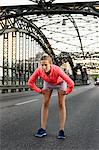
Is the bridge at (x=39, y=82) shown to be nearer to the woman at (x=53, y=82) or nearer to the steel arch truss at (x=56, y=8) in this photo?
the steel arch truss at (x=56, y=8)

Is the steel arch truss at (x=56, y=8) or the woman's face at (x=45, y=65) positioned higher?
the steel arch truss at (x=56, y=8)

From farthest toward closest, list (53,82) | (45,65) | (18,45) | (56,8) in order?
(18,45) → (56,8) → (53,82) → (45,65)

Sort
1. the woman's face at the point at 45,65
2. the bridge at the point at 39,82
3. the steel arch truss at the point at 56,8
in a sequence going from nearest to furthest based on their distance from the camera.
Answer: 1. the woman's face at the point at 45,65
2. the bridge at the point at 39,82
3. the steel arch truss at the point at 56,8

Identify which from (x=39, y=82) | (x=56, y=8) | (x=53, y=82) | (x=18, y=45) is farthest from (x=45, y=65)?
(x=39, y=82)

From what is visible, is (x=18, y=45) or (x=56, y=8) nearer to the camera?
(x=56, y=8)

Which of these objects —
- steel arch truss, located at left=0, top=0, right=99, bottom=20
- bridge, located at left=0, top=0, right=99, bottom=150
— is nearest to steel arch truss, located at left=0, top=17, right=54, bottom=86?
bridge, located at left=0, top=0, right=99, bottom=150

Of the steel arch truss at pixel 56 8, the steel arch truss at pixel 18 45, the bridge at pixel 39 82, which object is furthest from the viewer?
the steel arch truss at pixel 18 45

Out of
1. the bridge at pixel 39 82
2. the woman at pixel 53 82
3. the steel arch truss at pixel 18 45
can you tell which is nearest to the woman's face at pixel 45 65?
the woman at pixel 53 82

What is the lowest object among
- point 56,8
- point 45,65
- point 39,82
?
point 39,82

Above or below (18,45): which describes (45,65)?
above

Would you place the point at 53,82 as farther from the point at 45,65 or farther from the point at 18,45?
the point at 18,45

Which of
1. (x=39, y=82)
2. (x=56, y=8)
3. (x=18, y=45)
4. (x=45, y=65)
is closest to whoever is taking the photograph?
(x=45, y=65)

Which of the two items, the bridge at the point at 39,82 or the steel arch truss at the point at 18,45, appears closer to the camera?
the bridge at the point at 39,82

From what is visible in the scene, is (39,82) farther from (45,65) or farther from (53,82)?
(45,65)
